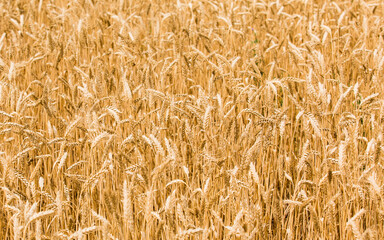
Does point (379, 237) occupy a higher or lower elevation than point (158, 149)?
lower

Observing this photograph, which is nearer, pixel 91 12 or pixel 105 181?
pixel 105 181

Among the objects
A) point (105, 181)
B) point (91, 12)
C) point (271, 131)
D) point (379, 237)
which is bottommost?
point (379, 237)

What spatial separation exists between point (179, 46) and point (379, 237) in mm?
1344

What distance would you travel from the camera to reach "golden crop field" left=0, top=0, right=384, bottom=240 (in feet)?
4.61

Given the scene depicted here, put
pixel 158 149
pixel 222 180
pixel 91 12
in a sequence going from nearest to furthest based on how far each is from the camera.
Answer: pixel 158 149, pixel 222 180, pixel 91 12

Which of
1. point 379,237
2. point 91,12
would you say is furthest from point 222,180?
point 91,12

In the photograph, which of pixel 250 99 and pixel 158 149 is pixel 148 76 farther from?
pixel 158 149

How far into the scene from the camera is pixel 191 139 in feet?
5.11

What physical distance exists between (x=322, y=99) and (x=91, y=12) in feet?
7.29

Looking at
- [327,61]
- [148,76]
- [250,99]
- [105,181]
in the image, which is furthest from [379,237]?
[327,61]

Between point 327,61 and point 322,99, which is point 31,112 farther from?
point 327,61

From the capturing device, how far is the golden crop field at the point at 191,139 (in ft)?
4.61

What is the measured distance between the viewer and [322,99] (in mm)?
1624

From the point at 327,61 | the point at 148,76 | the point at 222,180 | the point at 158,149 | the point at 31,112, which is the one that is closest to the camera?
the point at 158,149
